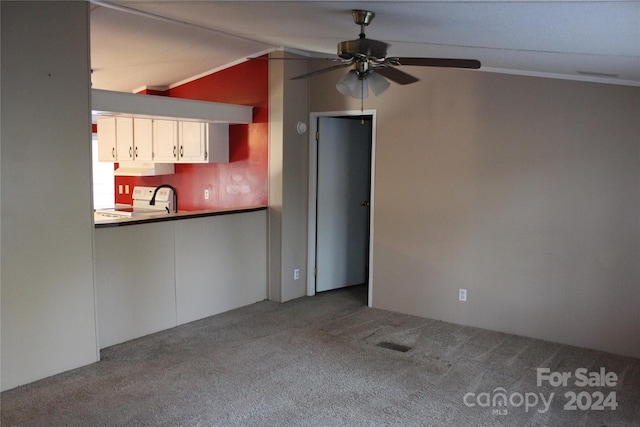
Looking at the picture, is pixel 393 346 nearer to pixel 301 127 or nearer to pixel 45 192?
pixel 301 127

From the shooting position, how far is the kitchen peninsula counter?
4035mm

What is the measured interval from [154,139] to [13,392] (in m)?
3.43

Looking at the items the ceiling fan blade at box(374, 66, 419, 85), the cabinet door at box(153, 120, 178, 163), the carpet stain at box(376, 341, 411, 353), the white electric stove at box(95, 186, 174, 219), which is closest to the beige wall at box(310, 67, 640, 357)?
the carpet stain at box(376, 341, 411, 353)

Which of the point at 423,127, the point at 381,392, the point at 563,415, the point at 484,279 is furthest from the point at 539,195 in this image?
the point at 381,392

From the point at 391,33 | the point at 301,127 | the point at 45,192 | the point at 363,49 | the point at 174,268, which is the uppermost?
the point at 391,33

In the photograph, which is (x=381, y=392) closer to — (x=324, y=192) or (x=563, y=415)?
(x=563, y=415)

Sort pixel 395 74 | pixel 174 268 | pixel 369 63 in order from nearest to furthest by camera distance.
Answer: pixel 369 63, pixel 395 74, pixel 174 268

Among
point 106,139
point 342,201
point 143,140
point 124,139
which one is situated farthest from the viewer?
point 106,139

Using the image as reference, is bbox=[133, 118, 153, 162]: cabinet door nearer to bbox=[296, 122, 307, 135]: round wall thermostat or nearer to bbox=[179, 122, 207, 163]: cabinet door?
bbox=[179, 122, 207, 163]: cabinet door

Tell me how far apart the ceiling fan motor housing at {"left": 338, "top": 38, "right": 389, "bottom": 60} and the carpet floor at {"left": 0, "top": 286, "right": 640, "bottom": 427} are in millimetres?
2066

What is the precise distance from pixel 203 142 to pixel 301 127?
1.07 metres

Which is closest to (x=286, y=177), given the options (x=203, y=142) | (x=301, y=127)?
(x=301, y=127)

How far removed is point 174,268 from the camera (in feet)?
14.9

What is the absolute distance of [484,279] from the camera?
4.57 metres
